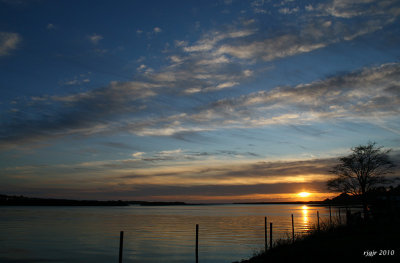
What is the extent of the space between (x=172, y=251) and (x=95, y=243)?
1093cm

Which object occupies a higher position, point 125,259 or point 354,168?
point 354,168

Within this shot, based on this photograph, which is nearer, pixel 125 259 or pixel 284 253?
pixel 284 253

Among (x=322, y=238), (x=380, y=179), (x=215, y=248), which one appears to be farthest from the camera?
(x=380, y=179)

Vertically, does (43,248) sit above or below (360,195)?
below

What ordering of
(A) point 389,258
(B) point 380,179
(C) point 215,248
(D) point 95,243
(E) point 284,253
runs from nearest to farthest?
(A) point 389,258, (E) point 284,253, (C) point 215,248, (D) point 95,243, (B) point 380,179

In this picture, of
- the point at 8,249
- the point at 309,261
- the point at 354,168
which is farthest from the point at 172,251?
the point at 354,168

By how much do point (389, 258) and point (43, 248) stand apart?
3172 cm


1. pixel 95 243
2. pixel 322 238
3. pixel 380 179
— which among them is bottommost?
pixel 95 243

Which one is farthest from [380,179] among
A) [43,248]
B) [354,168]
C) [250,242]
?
[43,248]

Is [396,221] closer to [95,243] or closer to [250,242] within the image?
[250,242]

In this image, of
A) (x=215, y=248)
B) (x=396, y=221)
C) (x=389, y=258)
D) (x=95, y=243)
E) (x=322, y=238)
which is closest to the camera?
(x=389, y=258)

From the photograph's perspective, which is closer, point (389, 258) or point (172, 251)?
point (389, 258)

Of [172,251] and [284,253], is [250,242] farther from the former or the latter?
[284,253]

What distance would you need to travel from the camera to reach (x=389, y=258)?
15320mm
